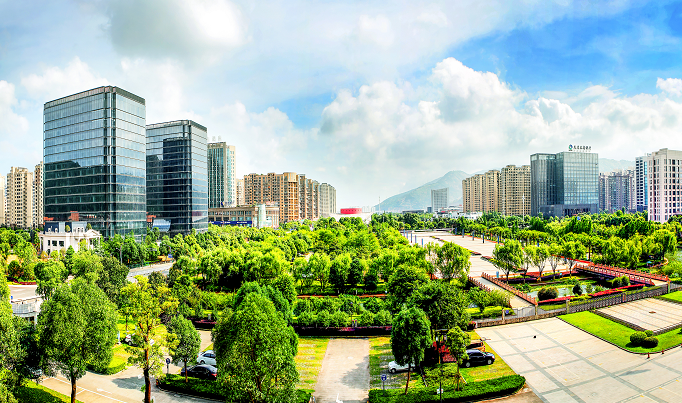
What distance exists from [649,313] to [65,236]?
3007 inches

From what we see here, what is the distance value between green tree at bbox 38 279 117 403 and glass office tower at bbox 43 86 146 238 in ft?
175

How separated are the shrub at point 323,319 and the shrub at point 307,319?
1.02 ft

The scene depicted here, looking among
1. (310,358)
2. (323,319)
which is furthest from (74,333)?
(323,319)

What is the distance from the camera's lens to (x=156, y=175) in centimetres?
8469

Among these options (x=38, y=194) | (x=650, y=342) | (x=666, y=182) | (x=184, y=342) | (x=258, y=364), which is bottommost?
(x=650, y=342)

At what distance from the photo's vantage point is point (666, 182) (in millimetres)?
100312

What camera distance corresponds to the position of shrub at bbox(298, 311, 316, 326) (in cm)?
2768

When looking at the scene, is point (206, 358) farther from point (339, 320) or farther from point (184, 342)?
point (339, 320)

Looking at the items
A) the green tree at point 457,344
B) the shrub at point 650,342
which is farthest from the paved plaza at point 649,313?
the green tree at point 457,344

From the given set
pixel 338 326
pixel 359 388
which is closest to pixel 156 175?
pixel 338 326

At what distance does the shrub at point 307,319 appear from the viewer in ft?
90.8

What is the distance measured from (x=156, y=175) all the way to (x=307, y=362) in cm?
7524

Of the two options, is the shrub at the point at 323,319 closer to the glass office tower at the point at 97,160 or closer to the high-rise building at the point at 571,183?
the glass office tower at the point at 97,160

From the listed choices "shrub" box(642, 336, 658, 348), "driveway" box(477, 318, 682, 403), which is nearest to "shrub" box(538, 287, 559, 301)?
"driveway" box(477, 318, 682, 403)
